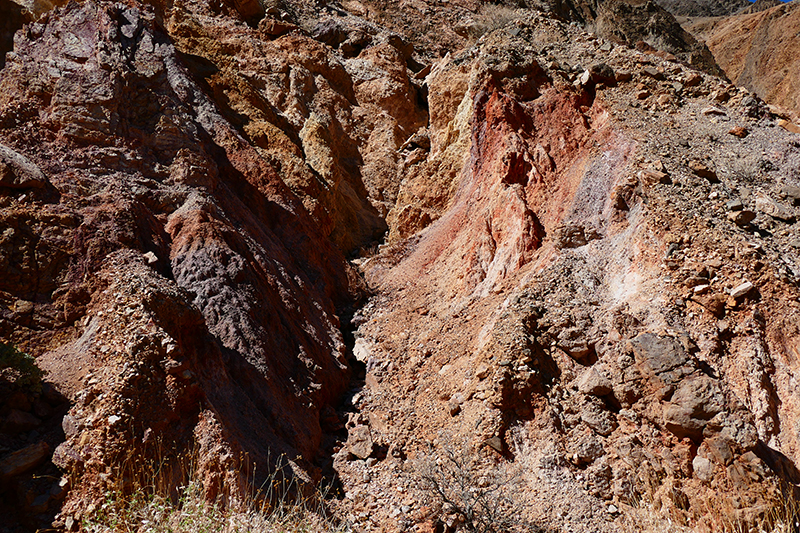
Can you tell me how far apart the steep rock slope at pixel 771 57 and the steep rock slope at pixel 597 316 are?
1290 centimetres

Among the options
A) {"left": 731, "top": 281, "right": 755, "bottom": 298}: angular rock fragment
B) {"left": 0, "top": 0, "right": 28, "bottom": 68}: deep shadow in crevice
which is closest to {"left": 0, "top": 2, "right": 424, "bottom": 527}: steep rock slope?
{"left": 0, "top": 0, "right": 28, "bottom": 68}: deep shadow in crevice

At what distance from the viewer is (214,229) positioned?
925 cm

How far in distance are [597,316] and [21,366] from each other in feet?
24.2

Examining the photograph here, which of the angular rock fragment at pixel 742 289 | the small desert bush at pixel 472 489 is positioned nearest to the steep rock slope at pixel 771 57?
the angular rock fragment at pixel 742 289

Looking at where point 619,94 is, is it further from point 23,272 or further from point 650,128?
point 23,272

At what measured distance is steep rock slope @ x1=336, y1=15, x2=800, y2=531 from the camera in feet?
20.5

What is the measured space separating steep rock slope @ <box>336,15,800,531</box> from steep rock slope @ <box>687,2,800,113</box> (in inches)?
508

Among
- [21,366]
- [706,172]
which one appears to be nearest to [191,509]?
[21,366]

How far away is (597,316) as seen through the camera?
785cm

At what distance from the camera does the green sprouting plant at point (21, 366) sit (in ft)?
18.9

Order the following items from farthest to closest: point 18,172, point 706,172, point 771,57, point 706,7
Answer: point 706,7
point 771,57
point 706,172
point 18,172

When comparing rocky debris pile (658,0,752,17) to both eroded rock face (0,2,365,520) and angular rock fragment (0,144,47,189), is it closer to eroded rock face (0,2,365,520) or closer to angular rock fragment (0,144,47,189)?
eroded rock face (0,2,365,520)

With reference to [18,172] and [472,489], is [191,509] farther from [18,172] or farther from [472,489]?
[18,172]

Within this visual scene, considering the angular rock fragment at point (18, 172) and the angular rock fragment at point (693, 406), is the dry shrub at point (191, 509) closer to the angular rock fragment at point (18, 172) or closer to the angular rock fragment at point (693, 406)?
the angular rock fragment at point (693, 406)
